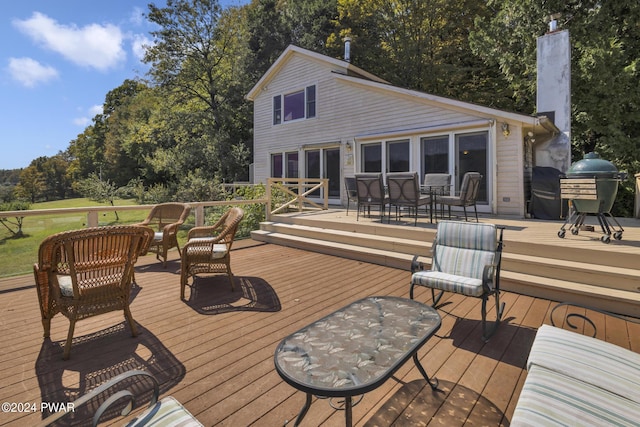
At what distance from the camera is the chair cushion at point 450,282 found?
8.84ft

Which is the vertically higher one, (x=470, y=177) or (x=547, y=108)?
(x=547, y=108)

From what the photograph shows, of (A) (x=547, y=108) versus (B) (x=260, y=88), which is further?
(B) (x=260, y=88)

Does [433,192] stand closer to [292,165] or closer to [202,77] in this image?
[292,165]

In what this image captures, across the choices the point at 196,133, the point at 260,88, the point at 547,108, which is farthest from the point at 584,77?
the point at 196,133

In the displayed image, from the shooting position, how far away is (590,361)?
1.59m

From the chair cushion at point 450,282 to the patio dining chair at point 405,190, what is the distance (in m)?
2.64

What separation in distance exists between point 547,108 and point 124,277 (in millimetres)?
9502

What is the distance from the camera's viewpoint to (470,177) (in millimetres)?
5289

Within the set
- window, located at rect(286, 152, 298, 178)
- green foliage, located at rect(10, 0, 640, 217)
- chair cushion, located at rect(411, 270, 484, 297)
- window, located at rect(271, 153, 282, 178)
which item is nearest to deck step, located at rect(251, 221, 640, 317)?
chair cushion, located at rect(411, 270, 484, 297)

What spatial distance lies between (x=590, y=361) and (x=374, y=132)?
327 inches

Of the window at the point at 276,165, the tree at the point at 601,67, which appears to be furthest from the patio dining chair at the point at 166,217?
the tree at the point at 601,67

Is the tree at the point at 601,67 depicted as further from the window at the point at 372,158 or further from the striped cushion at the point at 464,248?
the striped cushion at the point at 464,248

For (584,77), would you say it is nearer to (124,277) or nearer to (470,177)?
(470,177)

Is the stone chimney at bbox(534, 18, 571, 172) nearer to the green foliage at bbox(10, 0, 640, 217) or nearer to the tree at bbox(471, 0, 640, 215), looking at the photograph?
the tree at bbox(471, 0, 640, 215)
